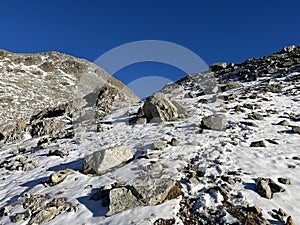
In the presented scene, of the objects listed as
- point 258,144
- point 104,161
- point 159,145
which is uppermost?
point 159,145

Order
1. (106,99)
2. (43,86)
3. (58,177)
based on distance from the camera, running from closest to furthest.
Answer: (58,177) → (106,99) → (43,86)

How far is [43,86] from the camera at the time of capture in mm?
47438

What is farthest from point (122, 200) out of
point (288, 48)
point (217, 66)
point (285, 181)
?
point (288, 48)

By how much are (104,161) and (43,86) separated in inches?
1682

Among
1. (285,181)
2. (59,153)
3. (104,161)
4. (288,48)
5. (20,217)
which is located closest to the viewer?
(20,217)

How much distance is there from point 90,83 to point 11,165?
150ft

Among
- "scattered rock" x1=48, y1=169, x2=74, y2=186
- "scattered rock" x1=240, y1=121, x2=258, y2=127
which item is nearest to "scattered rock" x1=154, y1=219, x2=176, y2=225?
"scattered rock" x1=48, y1=169, x2=74, y2=186

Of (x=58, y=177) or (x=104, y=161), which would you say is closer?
(x=58, y=177)

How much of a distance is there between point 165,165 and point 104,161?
2.52 m

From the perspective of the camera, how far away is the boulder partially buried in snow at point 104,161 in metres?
9.82

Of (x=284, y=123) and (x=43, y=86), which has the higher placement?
(x=43, y=86)

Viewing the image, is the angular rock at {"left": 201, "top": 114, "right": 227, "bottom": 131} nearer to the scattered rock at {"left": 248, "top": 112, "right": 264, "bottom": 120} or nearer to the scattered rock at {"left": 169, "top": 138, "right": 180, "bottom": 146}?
the scattered rock at {"left": 248, "top": 112, "right": 264, "bottom": 120}

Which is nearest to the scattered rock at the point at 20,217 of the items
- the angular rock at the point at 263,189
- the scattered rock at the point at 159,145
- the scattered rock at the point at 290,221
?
the scattered rock at the point at 159,145

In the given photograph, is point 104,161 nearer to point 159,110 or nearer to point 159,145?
point 159,145
